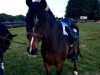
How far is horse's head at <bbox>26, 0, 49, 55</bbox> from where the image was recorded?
7.94 m

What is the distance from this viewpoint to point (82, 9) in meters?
89.5

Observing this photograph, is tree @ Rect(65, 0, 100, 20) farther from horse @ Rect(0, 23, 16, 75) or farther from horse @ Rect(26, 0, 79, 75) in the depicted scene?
horse @ Rect(0, 23, 16, 75)

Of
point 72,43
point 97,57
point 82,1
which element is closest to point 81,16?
point 82,1

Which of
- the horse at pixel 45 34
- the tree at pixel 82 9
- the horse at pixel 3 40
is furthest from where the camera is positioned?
the tree at pixel 82 9

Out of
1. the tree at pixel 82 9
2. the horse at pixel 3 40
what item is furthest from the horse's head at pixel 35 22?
the tree at pixel 82 9

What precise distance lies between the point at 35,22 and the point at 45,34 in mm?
1123

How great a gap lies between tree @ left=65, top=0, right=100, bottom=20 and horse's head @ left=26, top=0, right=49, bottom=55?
78.9 meters

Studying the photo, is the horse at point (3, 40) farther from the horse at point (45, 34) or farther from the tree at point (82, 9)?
the tree at point (82, 9)

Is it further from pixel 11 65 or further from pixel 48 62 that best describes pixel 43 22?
pixel 11 65

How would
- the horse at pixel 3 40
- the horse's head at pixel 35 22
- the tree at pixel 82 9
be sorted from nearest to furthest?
1. the horse's head at pixel 35 22
2. the horse at pixel 3 40
3. the tree at pixel 82 9

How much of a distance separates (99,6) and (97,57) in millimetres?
76986

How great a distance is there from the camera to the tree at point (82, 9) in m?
87.5

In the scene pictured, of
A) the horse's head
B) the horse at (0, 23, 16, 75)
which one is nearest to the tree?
the horse at (0, 23, 16, 75)

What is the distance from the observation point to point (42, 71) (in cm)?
1322
